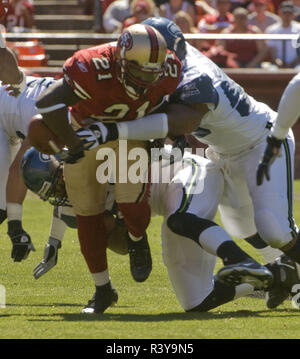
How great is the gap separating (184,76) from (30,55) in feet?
25.3

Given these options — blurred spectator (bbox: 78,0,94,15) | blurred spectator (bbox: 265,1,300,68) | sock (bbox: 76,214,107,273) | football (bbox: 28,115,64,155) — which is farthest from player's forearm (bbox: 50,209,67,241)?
blurred spectator (bbox: 78,0,94,15)

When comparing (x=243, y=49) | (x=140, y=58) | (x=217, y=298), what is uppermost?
(x=140, y=58)

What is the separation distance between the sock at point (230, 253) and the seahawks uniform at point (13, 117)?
2253 mm

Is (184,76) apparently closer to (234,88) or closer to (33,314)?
(234,88)

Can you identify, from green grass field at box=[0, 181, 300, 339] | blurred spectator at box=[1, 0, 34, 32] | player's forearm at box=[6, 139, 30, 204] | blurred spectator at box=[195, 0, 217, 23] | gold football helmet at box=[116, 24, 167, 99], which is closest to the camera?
green grass field at box=[0, 181, 300, 339]

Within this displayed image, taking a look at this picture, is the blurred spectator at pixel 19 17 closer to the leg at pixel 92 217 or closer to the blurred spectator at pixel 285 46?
the blurred spectator at pixel 285 46

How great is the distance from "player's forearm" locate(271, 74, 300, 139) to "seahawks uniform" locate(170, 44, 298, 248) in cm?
35

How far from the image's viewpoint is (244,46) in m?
13.0

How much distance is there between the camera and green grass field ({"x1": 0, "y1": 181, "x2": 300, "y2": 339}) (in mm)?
5062

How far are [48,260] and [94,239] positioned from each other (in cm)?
96

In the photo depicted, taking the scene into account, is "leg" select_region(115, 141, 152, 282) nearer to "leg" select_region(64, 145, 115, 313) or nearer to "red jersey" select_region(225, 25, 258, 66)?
"leg" select_region(64, 145, 115, 313)

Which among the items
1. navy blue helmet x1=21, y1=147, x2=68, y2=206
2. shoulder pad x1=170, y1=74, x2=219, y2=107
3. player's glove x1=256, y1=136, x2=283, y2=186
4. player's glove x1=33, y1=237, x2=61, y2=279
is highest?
shoulder pad x1=170, y1=74, x2=219, y2=107

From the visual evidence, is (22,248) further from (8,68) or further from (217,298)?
(217,298)

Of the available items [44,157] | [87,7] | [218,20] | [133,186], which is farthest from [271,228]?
A: [87,7]
